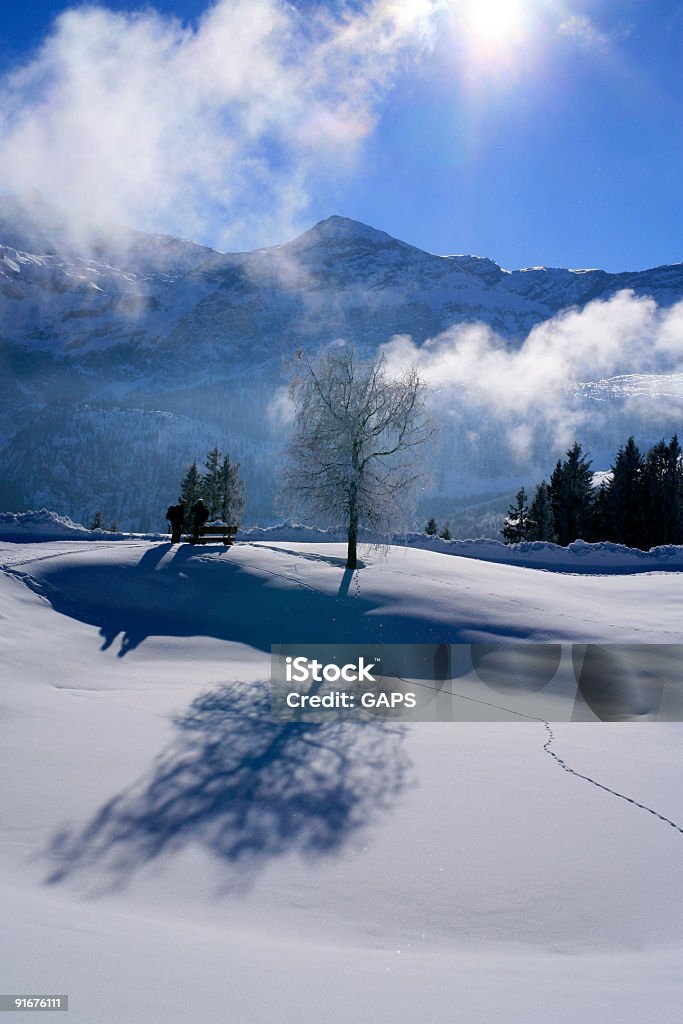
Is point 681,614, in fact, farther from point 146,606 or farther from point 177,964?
point 177,964

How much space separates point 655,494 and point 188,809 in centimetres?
4820

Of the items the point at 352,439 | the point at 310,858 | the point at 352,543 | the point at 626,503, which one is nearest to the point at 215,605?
the point at 352,543

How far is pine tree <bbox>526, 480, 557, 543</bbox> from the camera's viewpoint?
2069 inches

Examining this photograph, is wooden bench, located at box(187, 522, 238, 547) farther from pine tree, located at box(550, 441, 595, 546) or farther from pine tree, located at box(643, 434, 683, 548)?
pine tree, located at box(550, 441, 595, 546)

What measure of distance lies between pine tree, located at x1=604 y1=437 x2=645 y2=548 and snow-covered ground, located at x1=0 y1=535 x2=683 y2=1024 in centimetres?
4209

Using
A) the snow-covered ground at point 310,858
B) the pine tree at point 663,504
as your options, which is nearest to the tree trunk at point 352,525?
the snow-covered ground at point 310,858

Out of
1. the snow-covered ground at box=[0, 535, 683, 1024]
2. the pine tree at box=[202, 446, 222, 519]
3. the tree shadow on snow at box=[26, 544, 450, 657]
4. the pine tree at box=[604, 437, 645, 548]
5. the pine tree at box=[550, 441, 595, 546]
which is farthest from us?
the pine tree at box=[202, 446, 222, 519]

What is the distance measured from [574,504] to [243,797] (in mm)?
50368

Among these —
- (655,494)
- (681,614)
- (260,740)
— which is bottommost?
(260,740)

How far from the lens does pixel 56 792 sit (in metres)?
5.59

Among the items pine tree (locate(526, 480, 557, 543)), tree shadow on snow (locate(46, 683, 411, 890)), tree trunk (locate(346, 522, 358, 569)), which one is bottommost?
tree shadow on snow (locate(46, 683, 411, 890))

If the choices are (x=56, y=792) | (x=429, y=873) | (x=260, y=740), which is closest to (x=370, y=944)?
(x=429, y=873)

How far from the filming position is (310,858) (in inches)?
196

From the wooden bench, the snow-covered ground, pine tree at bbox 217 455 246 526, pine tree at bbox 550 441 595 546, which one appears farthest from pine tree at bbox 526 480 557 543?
the snow-covered ground
